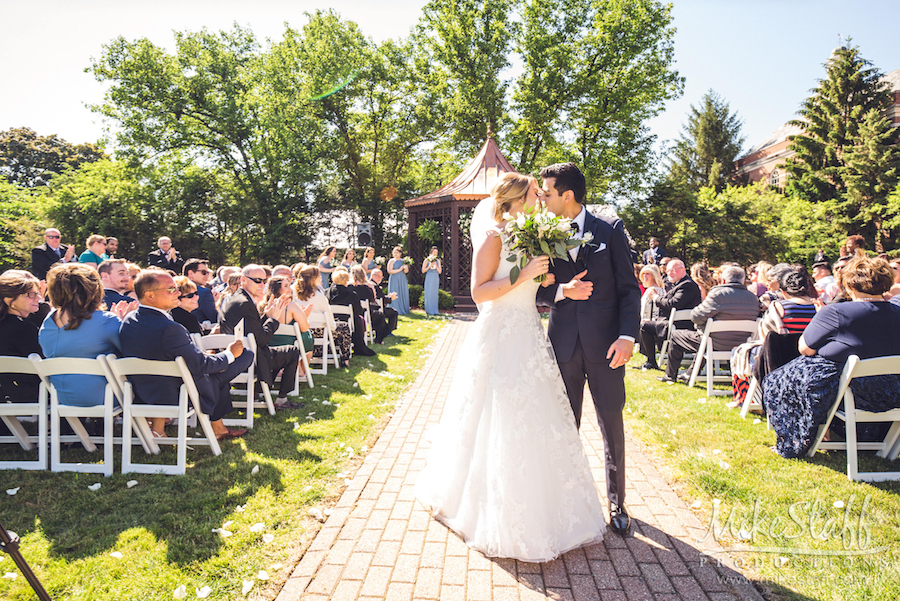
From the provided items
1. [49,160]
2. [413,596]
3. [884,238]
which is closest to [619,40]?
[884,238]

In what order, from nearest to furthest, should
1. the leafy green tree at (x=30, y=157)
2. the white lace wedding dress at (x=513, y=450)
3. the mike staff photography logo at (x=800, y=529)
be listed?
the white lace wedding dress at (x=513, y=450) < the mike staff photography logo at (x=800, y=529) < the leafy green tree at (x=30, y=157)

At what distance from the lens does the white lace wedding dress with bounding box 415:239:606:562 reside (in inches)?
113

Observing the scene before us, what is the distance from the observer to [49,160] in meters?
38.3

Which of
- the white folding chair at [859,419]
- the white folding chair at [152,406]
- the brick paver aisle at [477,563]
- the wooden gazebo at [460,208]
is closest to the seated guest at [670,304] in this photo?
the white folding chair at [859,419]

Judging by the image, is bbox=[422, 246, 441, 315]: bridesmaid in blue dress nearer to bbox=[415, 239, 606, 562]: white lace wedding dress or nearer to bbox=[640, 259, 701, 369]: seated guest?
bbox=[640, 259, 701, 369]: seated guest

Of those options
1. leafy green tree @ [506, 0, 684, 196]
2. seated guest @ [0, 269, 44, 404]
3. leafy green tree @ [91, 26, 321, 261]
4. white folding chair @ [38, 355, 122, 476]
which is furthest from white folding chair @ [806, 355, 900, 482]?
leafy green tree @ [91, 26, 321, 261]

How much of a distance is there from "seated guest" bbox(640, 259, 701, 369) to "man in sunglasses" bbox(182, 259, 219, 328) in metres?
6.95

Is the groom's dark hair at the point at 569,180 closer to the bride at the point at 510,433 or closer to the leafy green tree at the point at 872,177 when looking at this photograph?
the bride at the point at 510,433

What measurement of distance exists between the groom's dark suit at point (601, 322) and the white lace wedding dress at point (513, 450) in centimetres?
15

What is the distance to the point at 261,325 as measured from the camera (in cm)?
580

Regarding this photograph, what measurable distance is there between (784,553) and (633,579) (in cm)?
106

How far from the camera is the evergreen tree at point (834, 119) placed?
2691 centimetres

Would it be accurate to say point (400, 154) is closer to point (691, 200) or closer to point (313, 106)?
point (313, 106)

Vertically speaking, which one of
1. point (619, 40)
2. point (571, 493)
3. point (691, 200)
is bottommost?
point (571, 493)
